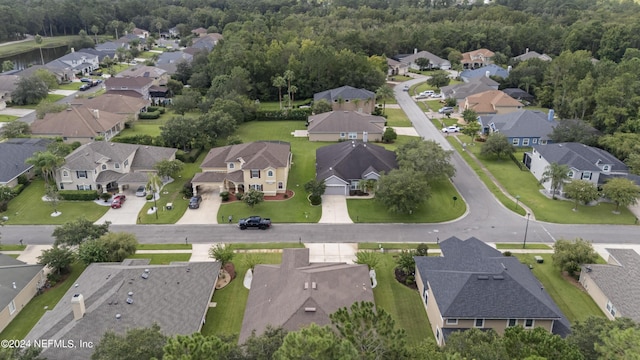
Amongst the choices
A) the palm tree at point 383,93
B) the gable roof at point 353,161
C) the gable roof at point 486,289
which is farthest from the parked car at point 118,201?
the palm tree at point 383,93

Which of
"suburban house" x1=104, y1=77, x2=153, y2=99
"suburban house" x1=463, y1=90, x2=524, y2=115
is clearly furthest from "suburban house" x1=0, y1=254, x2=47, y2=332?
"suburban house" x1=463, y1=90, x2=524, y2=115

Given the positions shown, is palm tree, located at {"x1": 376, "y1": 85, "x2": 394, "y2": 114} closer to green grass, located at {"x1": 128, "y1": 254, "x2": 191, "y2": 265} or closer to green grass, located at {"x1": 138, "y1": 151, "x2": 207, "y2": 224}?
green grass, located at {"x1": 138, "y1": 151, "x2": 207, "y2": 224}

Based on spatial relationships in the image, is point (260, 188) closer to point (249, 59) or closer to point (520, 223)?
point (520, 223)

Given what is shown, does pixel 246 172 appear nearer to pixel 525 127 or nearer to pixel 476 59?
pixel 525 127

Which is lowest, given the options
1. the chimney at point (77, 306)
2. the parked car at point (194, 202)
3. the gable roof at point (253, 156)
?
the parked car at point (194, 202)

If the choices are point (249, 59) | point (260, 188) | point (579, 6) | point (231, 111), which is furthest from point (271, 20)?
point (579, 6)

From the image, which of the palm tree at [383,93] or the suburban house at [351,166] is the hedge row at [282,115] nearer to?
the palm tree at [383,93]

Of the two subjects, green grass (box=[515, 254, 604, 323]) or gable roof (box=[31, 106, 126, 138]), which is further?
gable roof (box=[31, 106, 126, 138])
